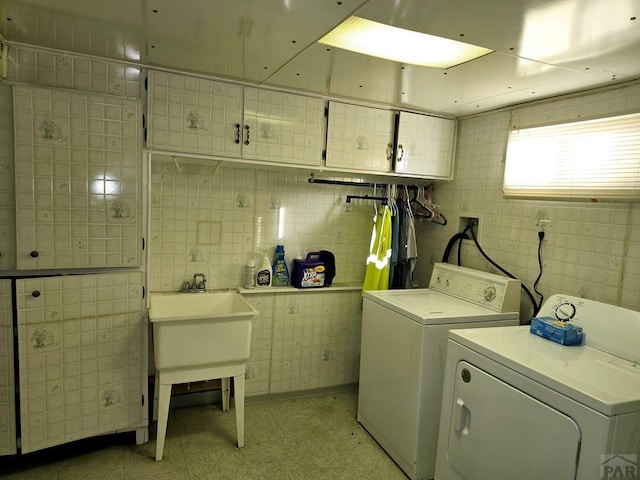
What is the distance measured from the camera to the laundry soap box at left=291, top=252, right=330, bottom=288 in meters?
2.81

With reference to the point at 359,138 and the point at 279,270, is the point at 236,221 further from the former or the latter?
the point at 359,138

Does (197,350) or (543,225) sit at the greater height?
→ (543,225)

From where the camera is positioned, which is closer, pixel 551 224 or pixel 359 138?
pixel 551 224

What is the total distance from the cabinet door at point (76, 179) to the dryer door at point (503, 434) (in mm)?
1758

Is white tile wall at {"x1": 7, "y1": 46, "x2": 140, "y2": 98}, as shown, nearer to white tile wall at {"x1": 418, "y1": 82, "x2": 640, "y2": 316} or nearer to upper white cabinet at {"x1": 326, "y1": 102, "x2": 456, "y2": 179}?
upper white cabinet at {"x1": 326, "y1": 102, "x2": 456, "y2": 179}

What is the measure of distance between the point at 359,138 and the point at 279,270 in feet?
3.45

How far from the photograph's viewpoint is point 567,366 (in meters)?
1.50

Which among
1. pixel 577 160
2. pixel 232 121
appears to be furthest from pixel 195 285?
pixel 577 160

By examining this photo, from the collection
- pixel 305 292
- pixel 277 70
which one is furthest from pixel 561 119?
pixel 305 292

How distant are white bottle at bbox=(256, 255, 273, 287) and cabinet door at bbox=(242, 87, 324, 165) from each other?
2.42 ft

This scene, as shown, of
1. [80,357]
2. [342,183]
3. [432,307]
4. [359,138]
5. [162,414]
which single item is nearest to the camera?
[80,357]

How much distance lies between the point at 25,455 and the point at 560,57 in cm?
317

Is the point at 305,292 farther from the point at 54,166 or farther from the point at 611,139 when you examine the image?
the point at 611,139

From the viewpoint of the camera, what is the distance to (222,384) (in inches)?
104
